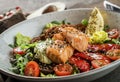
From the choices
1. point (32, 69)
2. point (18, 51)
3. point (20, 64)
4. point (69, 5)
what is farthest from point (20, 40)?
point (69, 5)

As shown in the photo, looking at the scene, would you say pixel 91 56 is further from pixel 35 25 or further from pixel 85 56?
pixel 35 25

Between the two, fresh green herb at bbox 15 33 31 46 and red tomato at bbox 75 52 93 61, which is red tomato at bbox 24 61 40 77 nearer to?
red tomato at bbox 75 52 93 61

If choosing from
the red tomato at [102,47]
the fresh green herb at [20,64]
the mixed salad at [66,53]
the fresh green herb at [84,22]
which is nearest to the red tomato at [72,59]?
the mixed salad at [66,53]

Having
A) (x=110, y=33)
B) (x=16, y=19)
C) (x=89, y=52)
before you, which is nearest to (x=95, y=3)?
(x=16, y=19)

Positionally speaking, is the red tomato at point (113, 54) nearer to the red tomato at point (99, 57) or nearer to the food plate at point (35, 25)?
the red tomato at point (99, 57)

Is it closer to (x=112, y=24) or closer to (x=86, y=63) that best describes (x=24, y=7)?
(x=112, y=24)

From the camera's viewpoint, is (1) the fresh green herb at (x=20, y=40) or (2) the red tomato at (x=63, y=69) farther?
(1) the fresh green herb at (x=20, y=40)
